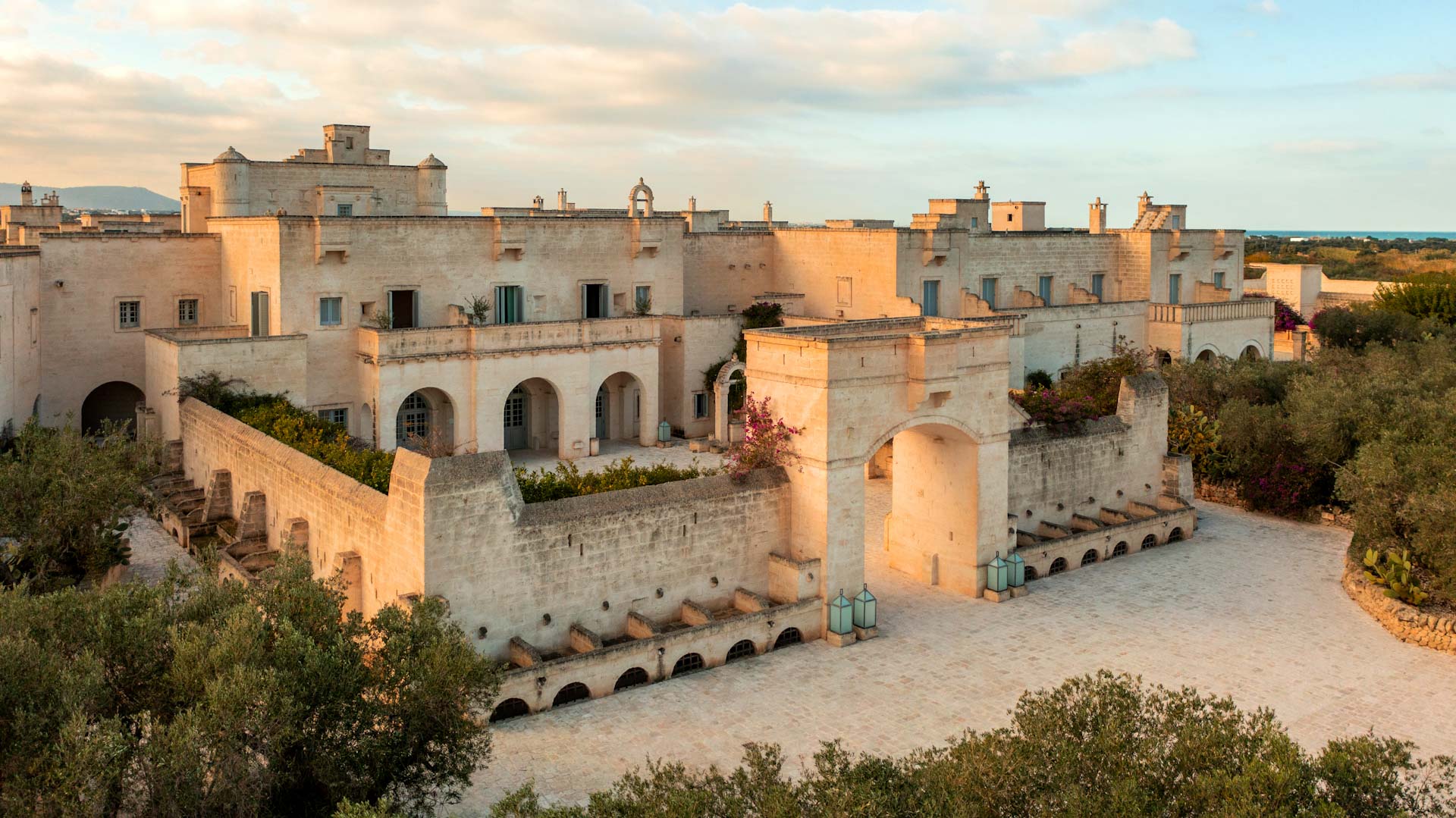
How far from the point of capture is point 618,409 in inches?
1367

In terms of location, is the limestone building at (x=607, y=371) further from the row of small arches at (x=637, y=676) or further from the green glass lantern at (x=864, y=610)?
the green glass lantern at (x=864, y=610)

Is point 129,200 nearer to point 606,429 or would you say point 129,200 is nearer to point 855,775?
point 606,429

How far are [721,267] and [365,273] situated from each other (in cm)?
1257

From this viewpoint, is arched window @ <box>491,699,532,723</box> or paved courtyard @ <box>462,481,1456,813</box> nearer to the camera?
paved courtyard @ <box>462,481,1456,813</box>

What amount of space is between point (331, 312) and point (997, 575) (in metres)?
17.8

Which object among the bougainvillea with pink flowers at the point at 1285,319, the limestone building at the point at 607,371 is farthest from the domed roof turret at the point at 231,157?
the bougainvillea with pink flowers at the point at 1285,319

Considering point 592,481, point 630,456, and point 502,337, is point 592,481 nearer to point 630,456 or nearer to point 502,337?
point 502,337

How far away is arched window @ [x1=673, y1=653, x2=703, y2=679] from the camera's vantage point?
16828 millimetres

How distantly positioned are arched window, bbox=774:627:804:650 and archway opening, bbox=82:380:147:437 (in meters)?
21.3

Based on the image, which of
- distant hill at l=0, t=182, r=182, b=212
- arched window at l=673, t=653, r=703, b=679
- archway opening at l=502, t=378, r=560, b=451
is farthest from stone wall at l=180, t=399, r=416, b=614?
distant hill at l=0, t=182, r=182, b=212

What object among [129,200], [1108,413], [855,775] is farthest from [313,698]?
[129,200]

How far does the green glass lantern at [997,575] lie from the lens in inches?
795

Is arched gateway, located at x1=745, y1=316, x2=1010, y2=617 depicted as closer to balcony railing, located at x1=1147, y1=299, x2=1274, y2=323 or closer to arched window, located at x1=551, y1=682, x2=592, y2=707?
arched window, located at x1=551, y1=682, x2=592, y2=707

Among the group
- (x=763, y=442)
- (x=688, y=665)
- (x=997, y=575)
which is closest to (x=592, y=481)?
(x=763, y=442)
